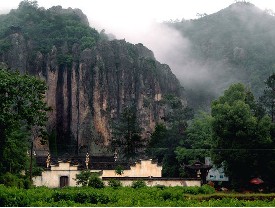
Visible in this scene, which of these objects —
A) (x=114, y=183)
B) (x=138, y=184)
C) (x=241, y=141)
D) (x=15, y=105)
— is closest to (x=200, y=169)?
(x=241, y=141)

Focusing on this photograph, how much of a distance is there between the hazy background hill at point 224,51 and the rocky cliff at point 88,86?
27.4 metres

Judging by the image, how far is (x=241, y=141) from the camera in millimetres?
35844

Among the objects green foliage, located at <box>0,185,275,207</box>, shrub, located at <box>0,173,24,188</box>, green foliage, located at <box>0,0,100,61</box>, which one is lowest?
green foliage, located at <box>0,185,275,207</box>

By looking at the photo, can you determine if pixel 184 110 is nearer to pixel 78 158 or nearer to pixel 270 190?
pixel 78 158

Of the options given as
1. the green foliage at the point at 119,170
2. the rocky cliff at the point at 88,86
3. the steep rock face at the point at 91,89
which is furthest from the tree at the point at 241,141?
the rocky cliff at the point at 88,86

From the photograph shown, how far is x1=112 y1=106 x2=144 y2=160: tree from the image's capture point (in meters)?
57.8

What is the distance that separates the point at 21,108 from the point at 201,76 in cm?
8809

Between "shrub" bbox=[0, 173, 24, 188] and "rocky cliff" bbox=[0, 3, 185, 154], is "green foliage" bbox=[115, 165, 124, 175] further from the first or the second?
"rocky cliff" bbox=[0, 3, 185, 154]

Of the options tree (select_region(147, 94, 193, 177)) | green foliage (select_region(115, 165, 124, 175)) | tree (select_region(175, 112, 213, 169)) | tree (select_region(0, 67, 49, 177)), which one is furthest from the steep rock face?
tree (select_region(0, 67, 49, 177))

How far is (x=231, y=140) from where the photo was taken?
36469mm

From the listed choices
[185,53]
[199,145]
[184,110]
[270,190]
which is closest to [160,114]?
[184,110]

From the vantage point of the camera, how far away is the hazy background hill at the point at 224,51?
10881 cm

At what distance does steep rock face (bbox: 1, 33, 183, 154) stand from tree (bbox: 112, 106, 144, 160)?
9.18 m

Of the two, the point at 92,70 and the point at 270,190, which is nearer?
the point at 270,190
